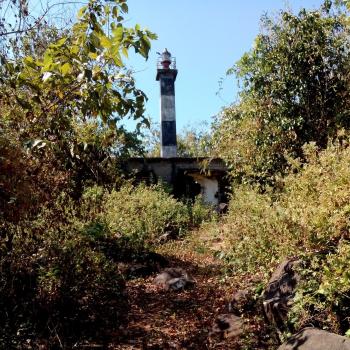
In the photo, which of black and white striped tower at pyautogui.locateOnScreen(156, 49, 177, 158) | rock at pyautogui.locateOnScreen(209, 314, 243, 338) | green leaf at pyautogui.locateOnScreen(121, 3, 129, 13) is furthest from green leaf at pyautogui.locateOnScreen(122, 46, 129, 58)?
black and white striped tower at pyautogui.locateOnScreen(156, 49, 177, 158)

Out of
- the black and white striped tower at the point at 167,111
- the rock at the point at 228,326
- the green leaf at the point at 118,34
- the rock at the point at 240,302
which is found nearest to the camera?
the green leaf at the point at 118,34

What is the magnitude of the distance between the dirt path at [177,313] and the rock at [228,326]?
103 mm

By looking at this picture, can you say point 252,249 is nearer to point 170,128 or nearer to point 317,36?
point 317,36

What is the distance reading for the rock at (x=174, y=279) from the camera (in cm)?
759

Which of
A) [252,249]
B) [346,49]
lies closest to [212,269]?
[252,249]

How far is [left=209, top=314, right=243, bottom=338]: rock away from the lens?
208 inches

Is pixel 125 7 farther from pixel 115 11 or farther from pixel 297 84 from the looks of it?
pixel 297 84

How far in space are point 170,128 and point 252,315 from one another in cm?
2056

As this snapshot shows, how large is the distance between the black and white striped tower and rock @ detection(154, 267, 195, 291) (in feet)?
55.4

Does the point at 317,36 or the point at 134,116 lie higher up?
the point at 317,36

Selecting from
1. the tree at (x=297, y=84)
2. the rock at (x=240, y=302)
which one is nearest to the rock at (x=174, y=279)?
the rock at (x=240, y=302)

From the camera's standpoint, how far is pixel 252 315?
18.6ft

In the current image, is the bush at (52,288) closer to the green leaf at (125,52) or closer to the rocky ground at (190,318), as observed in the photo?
the rocky ground at (190,318)

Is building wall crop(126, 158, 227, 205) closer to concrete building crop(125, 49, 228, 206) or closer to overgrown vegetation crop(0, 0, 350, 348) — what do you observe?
concrete building crop(125, 49, 228, 206)
